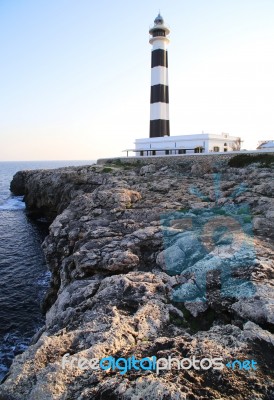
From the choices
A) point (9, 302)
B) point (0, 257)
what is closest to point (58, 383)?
point (9, 302)

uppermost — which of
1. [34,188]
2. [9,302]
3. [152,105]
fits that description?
[152,105]

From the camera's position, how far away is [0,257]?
1337 inches

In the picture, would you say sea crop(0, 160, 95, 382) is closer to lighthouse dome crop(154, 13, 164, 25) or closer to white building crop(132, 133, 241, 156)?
white building crop(132, 133, 241, 156)

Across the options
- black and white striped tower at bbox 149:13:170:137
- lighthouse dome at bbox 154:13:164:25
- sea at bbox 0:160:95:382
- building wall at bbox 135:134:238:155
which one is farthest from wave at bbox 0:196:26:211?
lighthouse dome at bbox 154:13:164:25

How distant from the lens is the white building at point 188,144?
5341 cm

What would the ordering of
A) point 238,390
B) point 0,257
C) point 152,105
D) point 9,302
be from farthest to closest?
point 152,105 < point 0,257 < point 9,302 < point 238,390

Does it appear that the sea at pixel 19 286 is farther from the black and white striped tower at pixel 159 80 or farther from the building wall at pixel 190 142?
the black and white striped tower at pixel 159 80

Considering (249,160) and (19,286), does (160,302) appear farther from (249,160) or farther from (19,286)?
(249,160)

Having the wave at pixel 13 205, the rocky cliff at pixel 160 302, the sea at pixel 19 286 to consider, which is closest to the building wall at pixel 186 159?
the rocky cliff at pixel 160 302

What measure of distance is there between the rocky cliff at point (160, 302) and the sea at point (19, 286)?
2366 mm

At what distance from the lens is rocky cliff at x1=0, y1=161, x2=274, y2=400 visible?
704 cm

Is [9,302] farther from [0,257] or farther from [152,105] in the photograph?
[152,105]

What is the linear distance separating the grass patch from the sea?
29.3 meters

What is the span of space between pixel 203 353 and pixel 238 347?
1.10m
